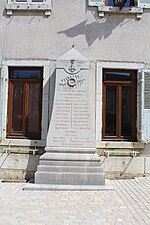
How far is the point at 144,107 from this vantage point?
6.75 m

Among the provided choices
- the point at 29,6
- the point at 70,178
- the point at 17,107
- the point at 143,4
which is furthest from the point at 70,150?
the point at 143,4

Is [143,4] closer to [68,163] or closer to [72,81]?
[72,81]

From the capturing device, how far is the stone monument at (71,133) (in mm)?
5793

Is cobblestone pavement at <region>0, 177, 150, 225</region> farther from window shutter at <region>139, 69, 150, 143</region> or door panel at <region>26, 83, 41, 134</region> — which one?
door panel at <region>26, 83, 41, 134</region>

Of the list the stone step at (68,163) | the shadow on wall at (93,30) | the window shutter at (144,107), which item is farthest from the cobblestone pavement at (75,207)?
the shadow on wall at (93,30)

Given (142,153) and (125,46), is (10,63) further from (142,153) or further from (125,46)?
(142,153)

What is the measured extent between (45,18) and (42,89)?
1.87 meters

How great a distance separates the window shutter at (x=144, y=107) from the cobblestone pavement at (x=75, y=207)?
143 cm

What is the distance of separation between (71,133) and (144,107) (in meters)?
2.04

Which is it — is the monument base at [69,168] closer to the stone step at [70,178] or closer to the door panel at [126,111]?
the stone step at [70,178]

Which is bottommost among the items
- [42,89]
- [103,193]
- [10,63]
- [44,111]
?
[103,193]

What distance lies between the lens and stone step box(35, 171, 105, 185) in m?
5.77

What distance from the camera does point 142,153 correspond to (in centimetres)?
683

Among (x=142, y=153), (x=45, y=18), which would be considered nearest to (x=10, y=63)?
(x=45, y=18)
